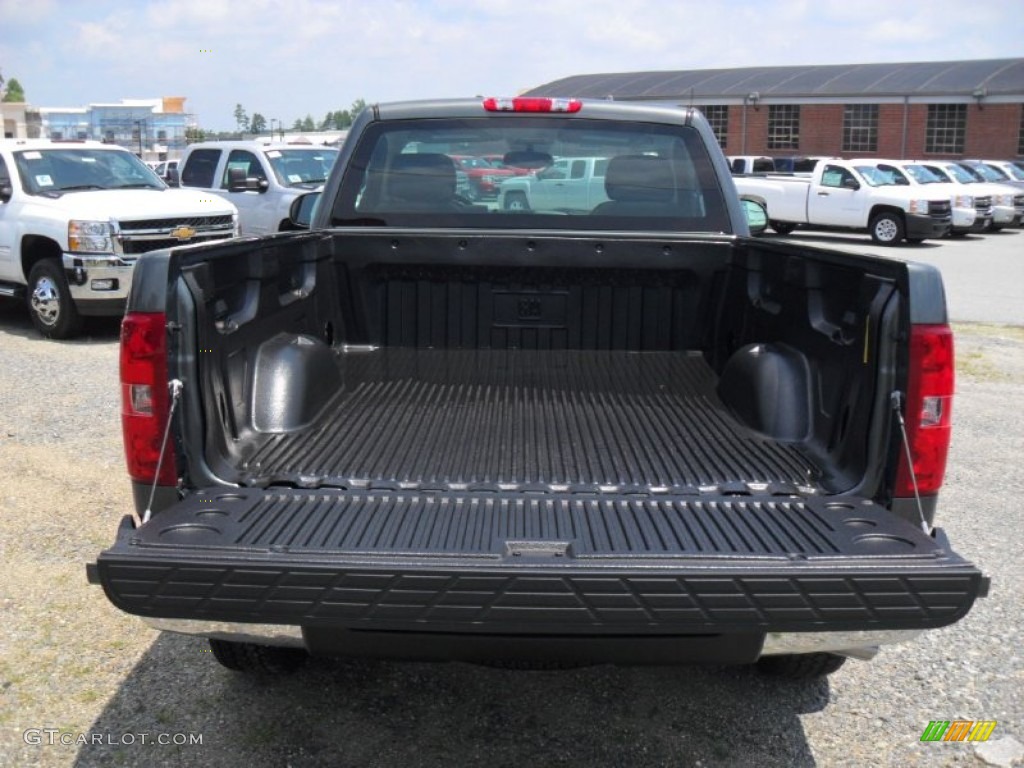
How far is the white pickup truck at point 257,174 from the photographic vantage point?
535 inches

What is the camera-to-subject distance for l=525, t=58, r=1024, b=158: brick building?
131 ft

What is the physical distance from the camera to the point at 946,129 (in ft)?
135

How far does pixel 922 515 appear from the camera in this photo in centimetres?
286

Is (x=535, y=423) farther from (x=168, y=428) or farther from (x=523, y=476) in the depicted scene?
(x=168, y=428)

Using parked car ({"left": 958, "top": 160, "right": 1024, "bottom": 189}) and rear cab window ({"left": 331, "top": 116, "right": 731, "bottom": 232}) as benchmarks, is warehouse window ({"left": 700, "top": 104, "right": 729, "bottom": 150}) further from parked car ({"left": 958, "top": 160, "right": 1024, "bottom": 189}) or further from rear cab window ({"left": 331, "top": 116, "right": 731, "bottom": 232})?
rear cab window ({"left": 331, "top": 116, "right": 731, "bottom": 232})

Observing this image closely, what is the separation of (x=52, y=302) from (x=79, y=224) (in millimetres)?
913

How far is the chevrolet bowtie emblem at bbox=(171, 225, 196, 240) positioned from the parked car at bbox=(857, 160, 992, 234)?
54.8 ft

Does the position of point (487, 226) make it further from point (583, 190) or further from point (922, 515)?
point (922, 515)

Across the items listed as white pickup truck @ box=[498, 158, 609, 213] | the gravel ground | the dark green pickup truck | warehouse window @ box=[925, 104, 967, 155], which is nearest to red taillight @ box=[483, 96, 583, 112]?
the dark green pickup truck

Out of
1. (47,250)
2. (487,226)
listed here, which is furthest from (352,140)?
(47,250)

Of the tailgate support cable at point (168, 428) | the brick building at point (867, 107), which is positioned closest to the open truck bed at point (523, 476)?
the tailgate support cable at point (168, 428)

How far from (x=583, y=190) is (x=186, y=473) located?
7.89ft

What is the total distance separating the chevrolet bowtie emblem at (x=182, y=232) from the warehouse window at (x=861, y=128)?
123 ft

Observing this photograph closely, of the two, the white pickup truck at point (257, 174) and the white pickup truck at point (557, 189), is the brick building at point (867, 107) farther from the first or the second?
the white pickup truck at point (557, 189)
